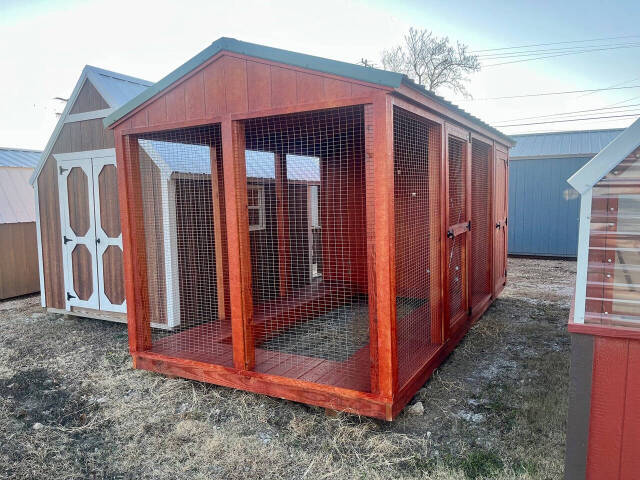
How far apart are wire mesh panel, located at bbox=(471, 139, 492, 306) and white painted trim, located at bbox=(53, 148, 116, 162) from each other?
13.2 ft

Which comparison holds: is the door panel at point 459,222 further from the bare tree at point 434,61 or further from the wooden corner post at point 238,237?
the bare tree at point 434,61

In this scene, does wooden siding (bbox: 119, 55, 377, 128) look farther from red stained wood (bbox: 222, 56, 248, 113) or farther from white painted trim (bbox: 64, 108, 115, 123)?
white painted trim (bbox: 64, 108, 115, 123)

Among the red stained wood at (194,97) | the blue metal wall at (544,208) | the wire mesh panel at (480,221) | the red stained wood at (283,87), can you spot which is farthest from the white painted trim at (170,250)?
the blue metal wall at (544,208)

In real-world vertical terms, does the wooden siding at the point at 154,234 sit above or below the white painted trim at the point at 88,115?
below

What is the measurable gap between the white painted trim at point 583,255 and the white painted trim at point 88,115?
16.0 ft

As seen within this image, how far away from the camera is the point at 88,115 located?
17.7 ft

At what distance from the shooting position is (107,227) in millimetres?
5363

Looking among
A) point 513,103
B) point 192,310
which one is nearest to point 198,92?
point 192,310

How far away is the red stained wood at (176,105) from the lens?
3324 mm

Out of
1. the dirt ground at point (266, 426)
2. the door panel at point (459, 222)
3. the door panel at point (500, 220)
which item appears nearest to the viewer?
the dirt ground at point (266, 426)

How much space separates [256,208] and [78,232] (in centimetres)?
219

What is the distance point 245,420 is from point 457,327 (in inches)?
85.2

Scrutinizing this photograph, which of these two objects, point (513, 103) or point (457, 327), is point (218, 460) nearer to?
point (457, 327)

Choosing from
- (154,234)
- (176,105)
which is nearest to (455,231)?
(176,105)
